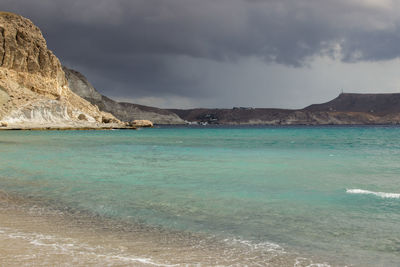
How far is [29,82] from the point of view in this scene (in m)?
80.1

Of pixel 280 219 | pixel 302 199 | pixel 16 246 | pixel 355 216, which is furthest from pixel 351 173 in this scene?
pixel 16 246

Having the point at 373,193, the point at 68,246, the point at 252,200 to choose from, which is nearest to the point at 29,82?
the point at 252,200

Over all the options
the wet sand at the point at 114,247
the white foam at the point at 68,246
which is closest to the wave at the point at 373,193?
the wet sand at the point at 114,247

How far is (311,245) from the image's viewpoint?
19.1 ft

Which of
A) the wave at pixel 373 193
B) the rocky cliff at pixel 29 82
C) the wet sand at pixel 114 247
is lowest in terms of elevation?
the wave at pixel 373 193

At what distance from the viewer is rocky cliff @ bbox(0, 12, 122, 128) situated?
71.6 meters

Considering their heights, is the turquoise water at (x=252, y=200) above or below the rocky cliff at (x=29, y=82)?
below

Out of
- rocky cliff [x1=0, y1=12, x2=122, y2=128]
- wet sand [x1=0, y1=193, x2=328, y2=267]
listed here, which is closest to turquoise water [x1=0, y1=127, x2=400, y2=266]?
wet sand [x1=0, y1=193, x2=328, y2=267]

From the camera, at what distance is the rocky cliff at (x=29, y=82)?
71625 mm

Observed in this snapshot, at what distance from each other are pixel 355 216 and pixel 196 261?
15.0ft

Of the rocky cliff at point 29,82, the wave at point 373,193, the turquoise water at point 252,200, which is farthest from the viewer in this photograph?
the rocky cliff at point 29,82

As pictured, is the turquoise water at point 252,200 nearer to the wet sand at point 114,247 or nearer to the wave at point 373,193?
the wave at point 373,193

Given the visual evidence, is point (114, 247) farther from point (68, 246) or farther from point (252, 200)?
point (252, 200)

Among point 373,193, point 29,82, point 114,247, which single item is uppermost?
point 29,82
